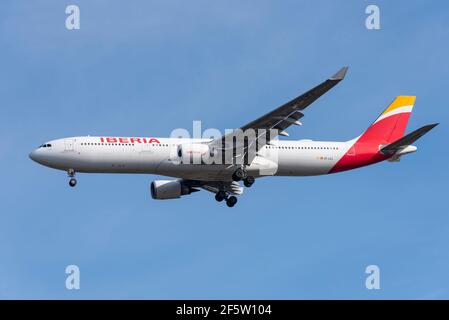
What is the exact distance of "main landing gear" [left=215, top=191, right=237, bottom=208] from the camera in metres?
A: 67.9

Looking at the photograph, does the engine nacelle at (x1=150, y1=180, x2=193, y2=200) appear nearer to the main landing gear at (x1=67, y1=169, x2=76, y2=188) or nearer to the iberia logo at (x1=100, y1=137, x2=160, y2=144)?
the iberia logo at (x1=100, y1=137, x2=160, y2=144)

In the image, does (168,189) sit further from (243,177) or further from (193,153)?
(193,153)

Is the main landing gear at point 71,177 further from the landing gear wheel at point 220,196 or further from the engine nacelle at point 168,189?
the landing gear wheel at point 220,196

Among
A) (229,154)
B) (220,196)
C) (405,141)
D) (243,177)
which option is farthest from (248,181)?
(405,141)

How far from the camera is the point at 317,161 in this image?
65875 millimetres

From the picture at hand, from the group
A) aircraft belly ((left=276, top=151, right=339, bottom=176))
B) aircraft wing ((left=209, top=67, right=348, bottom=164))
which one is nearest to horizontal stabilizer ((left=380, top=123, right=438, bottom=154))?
aircraft belly ((left=276, top=151, right=339, bottom=176))

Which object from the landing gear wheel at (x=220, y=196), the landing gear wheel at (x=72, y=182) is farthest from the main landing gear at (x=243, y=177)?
the landing gear wheel at (x=72, y=182)

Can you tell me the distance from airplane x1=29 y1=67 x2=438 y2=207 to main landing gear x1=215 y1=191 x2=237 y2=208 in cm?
154

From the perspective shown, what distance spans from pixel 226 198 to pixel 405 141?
13157 mm

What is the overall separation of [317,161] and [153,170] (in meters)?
11.6

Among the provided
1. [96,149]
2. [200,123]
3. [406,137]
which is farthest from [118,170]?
[406,137]

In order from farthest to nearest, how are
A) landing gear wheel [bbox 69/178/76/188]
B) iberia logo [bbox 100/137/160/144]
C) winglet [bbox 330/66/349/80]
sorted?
1. landing gear wheel [bbox 69/178/76/188]
2. iberia logo [bbox 100/137/160/144]
3. winglet [bbox 330/66/349/80]

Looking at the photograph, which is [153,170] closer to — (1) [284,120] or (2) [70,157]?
(2) [70,157]

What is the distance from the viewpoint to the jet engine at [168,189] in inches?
2697
